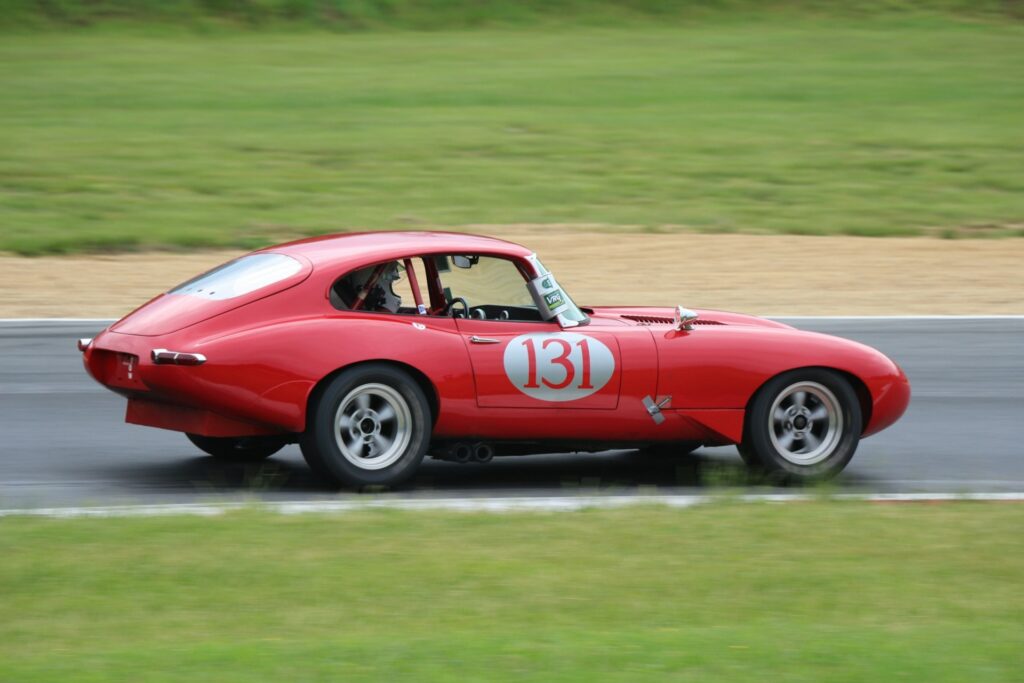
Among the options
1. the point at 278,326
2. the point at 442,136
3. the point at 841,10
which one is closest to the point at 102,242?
the point at 442,136

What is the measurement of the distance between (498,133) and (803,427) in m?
17.2

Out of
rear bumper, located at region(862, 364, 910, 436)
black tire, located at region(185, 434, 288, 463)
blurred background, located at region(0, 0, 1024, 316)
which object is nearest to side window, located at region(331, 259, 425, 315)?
black tire, located at region(185, 434, 288, 463)

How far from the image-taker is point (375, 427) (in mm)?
7418

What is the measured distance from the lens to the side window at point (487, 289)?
7.98 m

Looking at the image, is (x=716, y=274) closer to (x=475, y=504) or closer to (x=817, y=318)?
(x=817, y=318)

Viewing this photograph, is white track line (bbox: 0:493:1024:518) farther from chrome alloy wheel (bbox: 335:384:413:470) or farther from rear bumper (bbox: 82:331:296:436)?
rear bumper (bbox: 82:331:296:436)

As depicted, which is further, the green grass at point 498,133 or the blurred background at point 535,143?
the green grass at point 498,133

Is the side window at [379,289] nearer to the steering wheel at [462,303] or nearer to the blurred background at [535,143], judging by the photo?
the steering wheel at [462,303]

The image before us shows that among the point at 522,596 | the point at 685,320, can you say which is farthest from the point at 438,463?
the point at 522,596

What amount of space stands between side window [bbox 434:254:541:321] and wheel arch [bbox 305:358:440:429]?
617 millimetres

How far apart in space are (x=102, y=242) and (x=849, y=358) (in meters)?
11.5

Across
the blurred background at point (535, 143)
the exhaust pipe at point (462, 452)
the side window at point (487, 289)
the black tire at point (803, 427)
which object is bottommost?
the exhaust pipe at point (462, 452)

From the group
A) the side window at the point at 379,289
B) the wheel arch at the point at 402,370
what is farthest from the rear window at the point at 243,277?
the wheel arch at the point at 402,370

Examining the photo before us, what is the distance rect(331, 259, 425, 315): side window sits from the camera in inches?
297
